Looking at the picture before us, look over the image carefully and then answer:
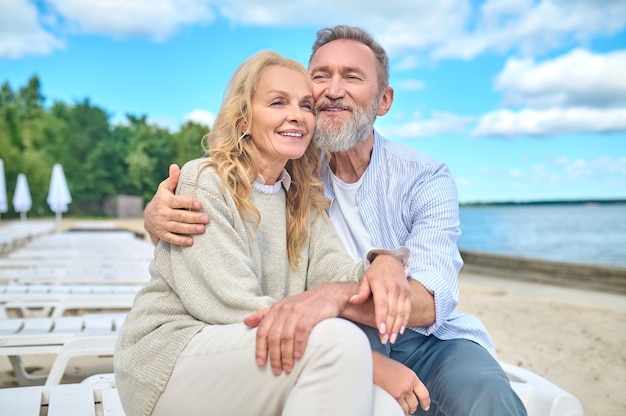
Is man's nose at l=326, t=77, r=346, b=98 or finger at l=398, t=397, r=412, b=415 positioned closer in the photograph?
finger at l=398, t=397, r=412, b=415

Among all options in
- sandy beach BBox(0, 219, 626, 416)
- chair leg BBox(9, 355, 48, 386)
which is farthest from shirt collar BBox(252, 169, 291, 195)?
sandy beach BBox(0, 219, 626, 416)

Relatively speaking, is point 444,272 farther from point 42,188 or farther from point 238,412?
point 42,188

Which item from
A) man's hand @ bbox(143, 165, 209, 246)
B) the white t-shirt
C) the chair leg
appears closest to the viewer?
man's hand @ bbox(143, 165, 209, 246)

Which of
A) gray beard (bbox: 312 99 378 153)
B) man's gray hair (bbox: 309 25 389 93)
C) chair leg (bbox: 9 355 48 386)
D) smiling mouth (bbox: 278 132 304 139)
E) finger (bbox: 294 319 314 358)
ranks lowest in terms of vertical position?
chair leg (bbox: 9 355 48 386)

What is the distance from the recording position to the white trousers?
1.40 m

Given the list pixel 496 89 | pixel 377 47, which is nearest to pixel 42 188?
pixel 377 47

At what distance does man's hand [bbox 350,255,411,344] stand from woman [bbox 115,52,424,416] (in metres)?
0.22

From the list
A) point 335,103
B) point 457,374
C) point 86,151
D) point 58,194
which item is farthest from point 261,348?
point 86,151

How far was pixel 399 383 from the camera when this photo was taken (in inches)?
→ 68.7

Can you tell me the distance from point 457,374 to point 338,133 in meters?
1.15

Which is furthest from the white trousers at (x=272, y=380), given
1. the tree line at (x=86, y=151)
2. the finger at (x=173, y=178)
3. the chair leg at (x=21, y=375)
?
the tree line at (x=86, y=151)

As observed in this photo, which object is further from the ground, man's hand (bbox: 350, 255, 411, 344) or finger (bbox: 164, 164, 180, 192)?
finger (bbox: 164, 164, 180, 192)

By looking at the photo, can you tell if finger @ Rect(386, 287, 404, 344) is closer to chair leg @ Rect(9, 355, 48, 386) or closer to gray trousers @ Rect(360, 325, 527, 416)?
gray trousers @ Rect(360, 325, 527, 416)

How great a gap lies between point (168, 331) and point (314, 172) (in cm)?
114
